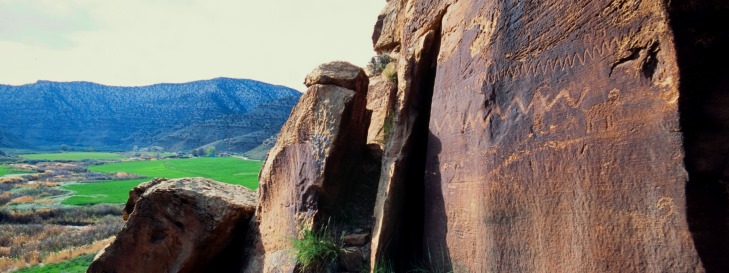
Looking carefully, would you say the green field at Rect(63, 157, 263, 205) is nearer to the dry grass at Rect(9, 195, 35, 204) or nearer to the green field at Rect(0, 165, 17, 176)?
the dry grass at Rect(9, 195, 35, 204)

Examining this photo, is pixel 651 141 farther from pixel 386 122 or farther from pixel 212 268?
pixel 212 268

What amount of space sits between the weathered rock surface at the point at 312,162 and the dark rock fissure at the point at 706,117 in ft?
11.4

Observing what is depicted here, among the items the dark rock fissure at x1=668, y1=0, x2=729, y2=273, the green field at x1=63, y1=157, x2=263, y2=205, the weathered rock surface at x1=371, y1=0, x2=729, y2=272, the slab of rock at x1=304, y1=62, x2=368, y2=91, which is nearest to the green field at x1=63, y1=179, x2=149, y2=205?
the green field at x1=63, y1=157, x2=263, y2=205

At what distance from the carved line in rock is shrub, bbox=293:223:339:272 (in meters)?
2.30

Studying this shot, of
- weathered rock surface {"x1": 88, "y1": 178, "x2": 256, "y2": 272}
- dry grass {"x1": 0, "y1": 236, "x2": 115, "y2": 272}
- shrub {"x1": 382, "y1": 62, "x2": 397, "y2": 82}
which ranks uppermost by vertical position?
shrub {"x1": 382, "y1": 62, "x2": 397, "y2": 82}

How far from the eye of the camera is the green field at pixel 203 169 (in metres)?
32.5

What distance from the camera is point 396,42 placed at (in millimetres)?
8250

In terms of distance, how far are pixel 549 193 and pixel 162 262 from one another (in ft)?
15.0

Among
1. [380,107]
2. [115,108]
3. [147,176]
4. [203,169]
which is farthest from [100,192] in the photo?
[115,108]

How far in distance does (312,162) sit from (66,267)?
63.4 feet

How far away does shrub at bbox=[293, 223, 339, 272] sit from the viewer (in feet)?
16.2

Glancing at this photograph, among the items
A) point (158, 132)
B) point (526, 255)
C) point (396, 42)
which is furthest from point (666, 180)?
point (158, 132)

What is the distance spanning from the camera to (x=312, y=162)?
5555 mm

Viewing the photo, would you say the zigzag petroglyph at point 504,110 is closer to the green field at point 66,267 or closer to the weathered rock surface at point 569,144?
the weathered rock surface at point 569,144
